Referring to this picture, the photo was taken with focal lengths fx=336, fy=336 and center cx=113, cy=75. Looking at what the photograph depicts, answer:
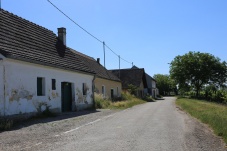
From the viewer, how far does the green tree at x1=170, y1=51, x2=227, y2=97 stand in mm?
65750

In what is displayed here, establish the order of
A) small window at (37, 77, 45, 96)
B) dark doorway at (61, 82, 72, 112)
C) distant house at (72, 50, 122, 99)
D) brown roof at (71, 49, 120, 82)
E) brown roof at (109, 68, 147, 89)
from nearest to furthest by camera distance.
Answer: small window at (37, 77, 45, 96)
dark doorway at (61, 82, 72, 112)
distant house at (72, 50, 122, 99)
brown roof at (71, 49, 120, 82)
brown roof at (109, 68, 147, 89)

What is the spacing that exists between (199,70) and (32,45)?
51.2m

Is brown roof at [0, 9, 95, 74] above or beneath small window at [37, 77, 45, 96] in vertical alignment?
above

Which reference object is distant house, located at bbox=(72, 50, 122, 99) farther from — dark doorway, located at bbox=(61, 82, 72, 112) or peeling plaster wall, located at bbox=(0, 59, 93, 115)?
peeling plaster wall, located at bbox=(0, 59, 93, 115)

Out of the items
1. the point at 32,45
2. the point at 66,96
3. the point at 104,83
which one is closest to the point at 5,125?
the point at 32,45

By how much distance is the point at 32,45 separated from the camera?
19297 mm

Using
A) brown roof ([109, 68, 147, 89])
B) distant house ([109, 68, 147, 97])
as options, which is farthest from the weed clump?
brown roof ([109, 68, 147, 89])

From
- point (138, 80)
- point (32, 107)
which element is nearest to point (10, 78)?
point (32, 107)

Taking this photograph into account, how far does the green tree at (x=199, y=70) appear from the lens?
65.8m

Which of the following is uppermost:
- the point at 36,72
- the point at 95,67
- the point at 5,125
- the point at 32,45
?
the point at 95,67

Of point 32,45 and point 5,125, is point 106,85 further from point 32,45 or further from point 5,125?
point 5,125

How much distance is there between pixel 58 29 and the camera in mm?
27391

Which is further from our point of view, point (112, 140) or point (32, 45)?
point (32, 45)

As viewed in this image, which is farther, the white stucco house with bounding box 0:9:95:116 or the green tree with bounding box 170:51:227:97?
the green tree with bounding box 170:51:227:97
